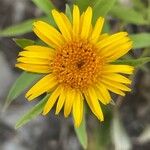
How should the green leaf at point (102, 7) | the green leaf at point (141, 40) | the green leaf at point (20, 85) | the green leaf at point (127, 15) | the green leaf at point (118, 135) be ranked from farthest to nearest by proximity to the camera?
1. the green leaf at point (118, 135)
2. the green leaf at point (127, 15)
3. the green leaf at point (141, 40)
4. the green leaf at point (20, 85)
5. the green leaf at point (102, 7)

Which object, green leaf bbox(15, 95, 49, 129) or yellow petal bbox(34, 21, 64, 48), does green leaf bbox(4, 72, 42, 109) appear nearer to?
green leaf bbox(15, 95, 49, 129)

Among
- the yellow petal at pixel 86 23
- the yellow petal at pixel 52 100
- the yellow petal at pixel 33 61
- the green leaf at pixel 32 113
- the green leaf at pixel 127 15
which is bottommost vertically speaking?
the green leaf at pixel 32 113

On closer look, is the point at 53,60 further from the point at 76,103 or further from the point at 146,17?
the point at 146,17

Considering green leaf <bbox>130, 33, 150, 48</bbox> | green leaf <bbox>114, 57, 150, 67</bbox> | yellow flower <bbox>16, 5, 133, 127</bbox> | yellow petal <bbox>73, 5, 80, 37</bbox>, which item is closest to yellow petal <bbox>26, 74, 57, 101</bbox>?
yellow flower <bbox>16, 5, 133, 127</bbox>

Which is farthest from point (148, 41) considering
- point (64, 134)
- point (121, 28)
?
point (64, 134)

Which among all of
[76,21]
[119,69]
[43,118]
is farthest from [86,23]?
[43,118]

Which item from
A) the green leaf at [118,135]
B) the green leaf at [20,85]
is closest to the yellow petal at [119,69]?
the green leaf at [20,85]

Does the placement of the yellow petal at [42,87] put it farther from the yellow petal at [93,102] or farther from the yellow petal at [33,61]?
the yellow petal at [93,102]
